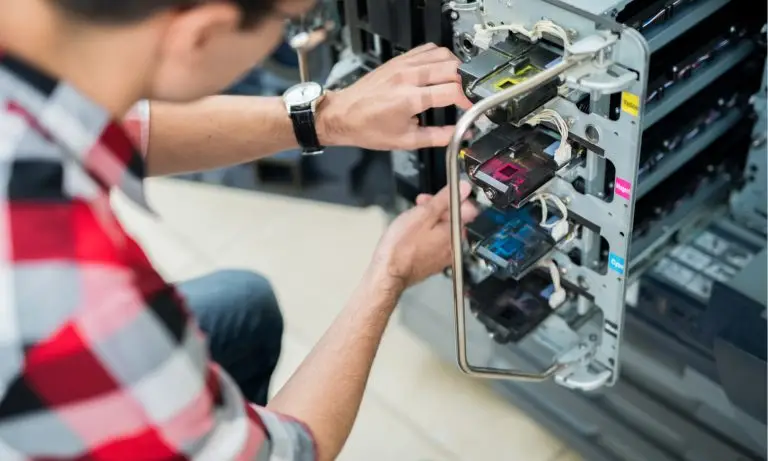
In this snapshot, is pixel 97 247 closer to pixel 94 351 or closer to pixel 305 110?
pixel 94 351

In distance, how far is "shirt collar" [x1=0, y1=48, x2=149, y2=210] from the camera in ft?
2.42

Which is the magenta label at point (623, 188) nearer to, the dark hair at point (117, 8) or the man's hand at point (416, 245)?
the man's hand at point (416, 245)

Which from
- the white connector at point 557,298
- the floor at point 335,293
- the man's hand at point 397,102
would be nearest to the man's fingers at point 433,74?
the man's hand at point 397,102

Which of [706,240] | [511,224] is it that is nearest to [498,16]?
[511,224]

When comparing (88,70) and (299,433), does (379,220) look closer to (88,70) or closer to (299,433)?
(299,433)

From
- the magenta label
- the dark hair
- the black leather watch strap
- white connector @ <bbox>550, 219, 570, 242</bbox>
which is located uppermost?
the dark hair

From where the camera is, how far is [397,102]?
1178mm

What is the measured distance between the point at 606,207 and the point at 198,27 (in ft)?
1.83

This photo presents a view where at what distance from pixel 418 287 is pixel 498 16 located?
25.7 inches

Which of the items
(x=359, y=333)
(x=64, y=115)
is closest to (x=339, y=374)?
(x=359, y=333)

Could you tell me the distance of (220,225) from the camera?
214 cm

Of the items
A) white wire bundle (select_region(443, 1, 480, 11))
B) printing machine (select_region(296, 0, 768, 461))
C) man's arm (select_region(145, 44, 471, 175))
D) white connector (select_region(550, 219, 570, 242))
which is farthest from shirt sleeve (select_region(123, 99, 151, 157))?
white connector (select_region(550, 219, 570, 242))

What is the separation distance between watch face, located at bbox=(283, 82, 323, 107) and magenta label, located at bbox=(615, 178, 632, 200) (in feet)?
1.40

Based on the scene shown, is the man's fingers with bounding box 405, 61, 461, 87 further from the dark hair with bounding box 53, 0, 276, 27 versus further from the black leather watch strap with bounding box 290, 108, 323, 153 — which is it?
the dark hair with bounding box 53, 0, 276, 27
